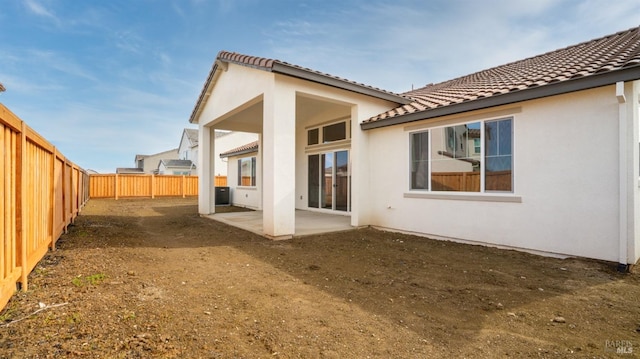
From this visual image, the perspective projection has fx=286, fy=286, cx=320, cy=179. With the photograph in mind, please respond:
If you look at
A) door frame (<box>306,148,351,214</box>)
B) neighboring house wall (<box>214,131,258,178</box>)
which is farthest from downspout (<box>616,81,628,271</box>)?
neighboring house wall (<box>214,131,258,178</box>)

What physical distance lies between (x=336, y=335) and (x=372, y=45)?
10.8 meters

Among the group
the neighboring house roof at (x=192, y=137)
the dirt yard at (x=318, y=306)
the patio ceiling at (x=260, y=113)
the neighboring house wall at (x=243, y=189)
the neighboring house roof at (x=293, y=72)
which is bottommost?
the dirt yard at (x=318, y=306)

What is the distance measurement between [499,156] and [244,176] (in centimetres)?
1245

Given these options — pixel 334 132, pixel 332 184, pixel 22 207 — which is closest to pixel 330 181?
pixel 332 184

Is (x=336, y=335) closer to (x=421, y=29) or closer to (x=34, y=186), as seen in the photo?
(x=34, y=186)

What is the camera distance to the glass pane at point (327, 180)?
10924mm

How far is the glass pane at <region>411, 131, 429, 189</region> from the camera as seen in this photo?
715 cm

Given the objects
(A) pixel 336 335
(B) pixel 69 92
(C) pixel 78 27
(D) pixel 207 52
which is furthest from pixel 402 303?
(B) pixel 69 92

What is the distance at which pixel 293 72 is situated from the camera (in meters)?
6.64

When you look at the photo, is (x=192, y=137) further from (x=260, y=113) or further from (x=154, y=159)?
(x=260, y=113)

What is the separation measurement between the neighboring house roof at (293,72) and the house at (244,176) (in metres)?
4.97

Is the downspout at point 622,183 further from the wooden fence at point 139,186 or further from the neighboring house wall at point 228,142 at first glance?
the neighboring house wall at point 228,142

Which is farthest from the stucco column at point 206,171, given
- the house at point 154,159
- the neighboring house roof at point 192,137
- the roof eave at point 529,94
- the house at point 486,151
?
the house at point 154,159

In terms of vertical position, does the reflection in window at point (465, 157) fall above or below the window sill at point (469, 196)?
above
